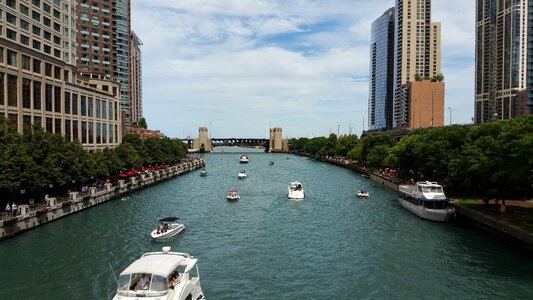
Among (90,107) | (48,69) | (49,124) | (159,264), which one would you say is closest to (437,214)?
(159,264)

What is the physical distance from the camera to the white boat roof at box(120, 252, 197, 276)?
27.6 m

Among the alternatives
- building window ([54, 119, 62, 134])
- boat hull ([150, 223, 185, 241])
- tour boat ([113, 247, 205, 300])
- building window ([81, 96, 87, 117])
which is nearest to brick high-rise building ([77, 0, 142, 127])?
building window ([81, 96, 87, 117])

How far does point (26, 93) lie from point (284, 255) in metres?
58.9

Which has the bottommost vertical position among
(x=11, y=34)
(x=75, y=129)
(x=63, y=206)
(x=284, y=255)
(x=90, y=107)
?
(x=284, y=255)

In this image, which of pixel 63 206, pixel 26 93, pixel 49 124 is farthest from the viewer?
pixel 49 124

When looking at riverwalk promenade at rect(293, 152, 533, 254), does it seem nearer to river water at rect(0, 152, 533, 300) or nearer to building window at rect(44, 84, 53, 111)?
river water at rect(0, 152, 533, 300)

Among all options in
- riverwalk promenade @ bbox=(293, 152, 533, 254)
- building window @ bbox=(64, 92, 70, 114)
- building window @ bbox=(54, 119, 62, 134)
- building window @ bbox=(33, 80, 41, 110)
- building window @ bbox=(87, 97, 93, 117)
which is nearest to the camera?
riverwalk promenade @ bbox=(293, 152, 533, 254)

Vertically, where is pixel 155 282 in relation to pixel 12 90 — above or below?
below

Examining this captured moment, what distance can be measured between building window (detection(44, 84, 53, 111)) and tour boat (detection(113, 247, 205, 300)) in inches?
2627

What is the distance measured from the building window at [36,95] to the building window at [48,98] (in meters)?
2.16

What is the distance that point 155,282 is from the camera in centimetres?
2734

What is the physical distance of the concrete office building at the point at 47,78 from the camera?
74.3 m

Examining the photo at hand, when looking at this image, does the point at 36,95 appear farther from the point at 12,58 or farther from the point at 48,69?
the point at 12,58

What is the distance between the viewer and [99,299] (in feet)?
110
